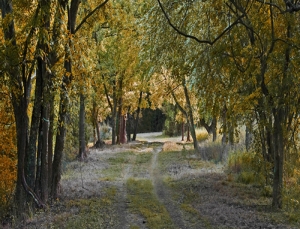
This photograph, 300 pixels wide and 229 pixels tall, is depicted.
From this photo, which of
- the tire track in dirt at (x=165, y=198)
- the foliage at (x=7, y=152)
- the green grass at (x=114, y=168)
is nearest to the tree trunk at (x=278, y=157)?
the tire track in dirt at (x=165, y=198)

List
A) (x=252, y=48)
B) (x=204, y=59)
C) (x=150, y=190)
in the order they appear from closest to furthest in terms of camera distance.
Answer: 1. (x=252, y=48)
2. (x=204, y=59)
3. (x=150, y=190)

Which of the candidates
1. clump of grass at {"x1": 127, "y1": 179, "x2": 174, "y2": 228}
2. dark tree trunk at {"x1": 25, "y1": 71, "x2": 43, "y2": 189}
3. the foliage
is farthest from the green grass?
dark tree trunk at {"x1": 25, "y1": 71, "x2": 43, "y2": 189}

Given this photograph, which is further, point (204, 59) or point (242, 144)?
point (242, 144)

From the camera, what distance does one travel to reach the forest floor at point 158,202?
7.73 m

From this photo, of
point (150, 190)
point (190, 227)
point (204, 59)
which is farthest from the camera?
point (150, 190)

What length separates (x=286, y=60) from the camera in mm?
7805

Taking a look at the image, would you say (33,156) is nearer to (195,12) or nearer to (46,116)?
(46,116)

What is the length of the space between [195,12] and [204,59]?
44.7 inches

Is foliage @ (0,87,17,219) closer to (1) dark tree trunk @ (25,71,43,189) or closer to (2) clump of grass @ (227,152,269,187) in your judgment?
(1) dark tree trunk @ (25,71,43,189)

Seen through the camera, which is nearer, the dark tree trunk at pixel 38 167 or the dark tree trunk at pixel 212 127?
the dark tree trunk at pixel 38 167

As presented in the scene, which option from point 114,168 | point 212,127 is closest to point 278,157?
point 114,168

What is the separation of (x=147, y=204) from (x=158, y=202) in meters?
0.38

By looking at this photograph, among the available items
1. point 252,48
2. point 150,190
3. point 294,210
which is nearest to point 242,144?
A: point 150,190

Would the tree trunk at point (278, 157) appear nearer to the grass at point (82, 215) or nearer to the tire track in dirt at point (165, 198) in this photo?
the tire track in dirt at point (165, 198)
